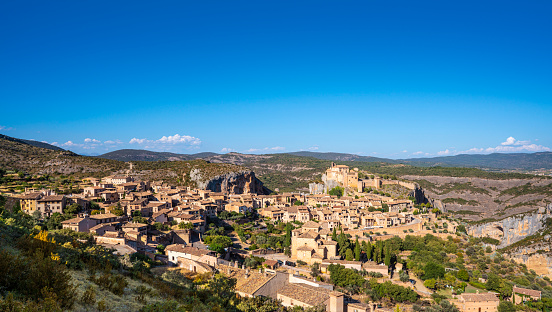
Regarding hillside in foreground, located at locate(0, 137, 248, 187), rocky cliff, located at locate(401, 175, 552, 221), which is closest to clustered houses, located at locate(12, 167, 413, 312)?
hillside in foreground, located at locate(0, 137, 248, 187)

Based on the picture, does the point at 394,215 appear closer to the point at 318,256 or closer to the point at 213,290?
the point at 318,256

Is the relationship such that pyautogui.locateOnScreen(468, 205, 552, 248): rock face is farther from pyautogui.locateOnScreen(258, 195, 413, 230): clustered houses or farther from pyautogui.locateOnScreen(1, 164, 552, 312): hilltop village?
pyautogui.locateOnScreen(258, 195, 413, 230): clustered houses

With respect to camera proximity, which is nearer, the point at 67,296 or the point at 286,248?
the point at 67,296

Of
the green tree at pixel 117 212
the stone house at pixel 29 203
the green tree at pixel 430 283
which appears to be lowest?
the green tree at pixel 430 283

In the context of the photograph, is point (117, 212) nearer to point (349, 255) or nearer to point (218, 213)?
point (218, 213)

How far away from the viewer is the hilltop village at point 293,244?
20375mm

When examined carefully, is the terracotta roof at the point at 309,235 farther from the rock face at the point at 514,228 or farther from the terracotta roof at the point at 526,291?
the rock face at the point at 514,228

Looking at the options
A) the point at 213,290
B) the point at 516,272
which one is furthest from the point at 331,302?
the point at 516,272

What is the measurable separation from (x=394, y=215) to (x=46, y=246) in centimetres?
4182

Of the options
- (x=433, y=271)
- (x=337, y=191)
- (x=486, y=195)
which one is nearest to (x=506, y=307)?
(x=433, y=271)

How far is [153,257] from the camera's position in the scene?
21.3 m

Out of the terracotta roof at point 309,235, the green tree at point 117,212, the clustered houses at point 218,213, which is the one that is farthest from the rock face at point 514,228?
the green tree at point 117,212

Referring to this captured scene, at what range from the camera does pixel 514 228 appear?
159ft

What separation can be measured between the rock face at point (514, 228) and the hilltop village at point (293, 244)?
645 cm
